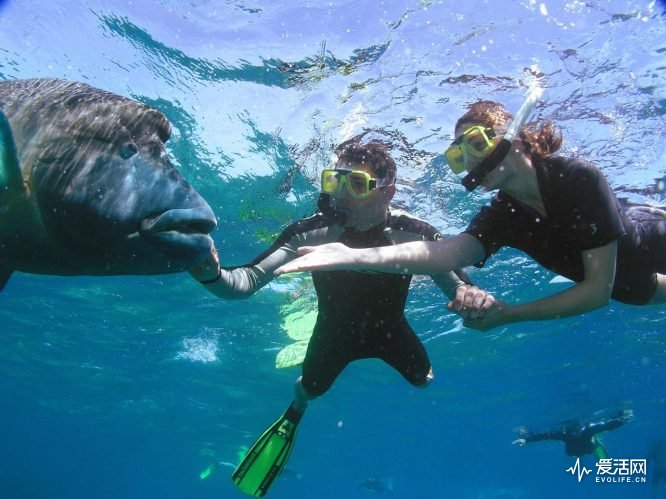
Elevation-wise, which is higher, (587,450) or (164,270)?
(164,270)

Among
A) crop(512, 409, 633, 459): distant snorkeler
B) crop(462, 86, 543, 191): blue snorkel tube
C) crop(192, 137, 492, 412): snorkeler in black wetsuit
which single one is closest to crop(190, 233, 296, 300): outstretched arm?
crop(192, 137, 492, 412): snorkeler in black wetsuit

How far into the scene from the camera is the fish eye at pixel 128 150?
240cm

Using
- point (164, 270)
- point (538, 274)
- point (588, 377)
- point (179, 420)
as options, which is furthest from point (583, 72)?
point (179, 420)

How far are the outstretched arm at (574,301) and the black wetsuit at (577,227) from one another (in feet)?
0.45

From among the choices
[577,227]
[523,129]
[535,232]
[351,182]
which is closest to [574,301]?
[577,227]

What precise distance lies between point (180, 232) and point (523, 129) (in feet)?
11.5

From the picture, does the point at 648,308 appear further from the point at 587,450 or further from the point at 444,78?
the point at 444,78

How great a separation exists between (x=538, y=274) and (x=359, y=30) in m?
10.7

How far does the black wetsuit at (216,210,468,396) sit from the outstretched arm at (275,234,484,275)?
140 centimetres

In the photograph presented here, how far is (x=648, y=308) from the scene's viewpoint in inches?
646

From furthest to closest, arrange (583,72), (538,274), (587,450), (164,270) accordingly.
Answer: (587,450) < (538,274) < (583,72) < (164,270)

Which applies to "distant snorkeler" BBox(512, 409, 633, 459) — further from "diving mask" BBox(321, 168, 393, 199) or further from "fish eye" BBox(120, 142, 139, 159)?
"fish eye" BBox(120, 142, 139, 159)

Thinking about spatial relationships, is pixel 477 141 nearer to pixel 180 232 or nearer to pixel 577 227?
pixel 577 227

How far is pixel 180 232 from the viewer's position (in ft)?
7.24
